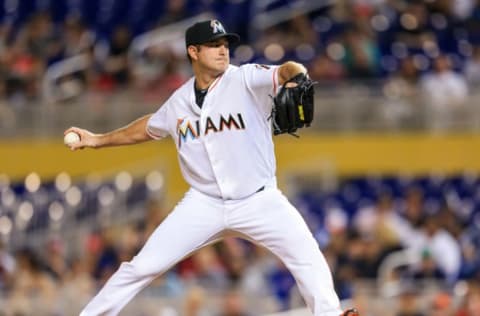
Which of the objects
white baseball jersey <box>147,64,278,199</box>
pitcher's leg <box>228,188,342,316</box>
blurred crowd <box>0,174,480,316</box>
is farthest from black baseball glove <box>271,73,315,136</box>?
blurred crowd <box>0,174,480,316</box>

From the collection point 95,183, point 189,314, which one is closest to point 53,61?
point 95,183

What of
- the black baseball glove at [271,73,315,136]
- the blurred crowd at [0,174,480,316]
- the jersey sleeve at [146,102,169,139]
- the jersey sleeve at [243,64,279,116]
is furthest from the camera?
the blurred crowd at [0,174,480,316]

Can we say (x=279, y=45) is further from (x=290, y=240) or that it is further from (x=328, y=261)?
(x=290, y=240)

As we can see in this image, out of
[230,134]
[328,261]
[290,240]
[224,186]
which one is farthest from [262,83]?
[328,261]

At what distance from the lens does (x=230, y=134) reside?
842cm

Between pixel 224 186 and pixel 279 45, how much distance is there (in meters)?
10.7

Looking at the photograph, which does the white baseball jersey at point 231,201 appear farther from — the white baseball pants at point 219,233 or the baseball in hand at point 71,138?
the baseball in hand at point 71,138

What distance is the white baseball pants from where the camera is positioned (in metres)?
8.41

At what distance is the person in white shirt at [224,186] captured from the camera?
27.6ft

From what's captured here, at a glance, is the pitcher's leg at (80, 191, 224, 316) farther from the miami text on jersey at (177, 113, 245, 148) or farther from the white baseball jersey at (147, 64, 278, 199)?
the miami text on jersey at (177, 113, 245, 148)

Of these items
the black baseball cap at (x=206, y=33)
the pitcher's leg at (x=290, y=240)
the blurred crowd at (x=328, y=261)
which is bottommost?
the blurred crowd at (x=328, y=261)

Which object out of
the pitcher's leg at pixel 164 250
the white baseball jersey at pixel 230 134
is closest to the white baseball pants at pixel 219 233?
the pitcher's leg at pixel 164 250

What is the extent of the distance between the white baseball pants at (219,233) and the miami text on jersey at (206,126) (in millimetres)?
393

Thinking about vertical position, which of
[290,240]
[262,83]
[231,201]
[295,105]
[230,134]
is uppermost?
[262,83]
